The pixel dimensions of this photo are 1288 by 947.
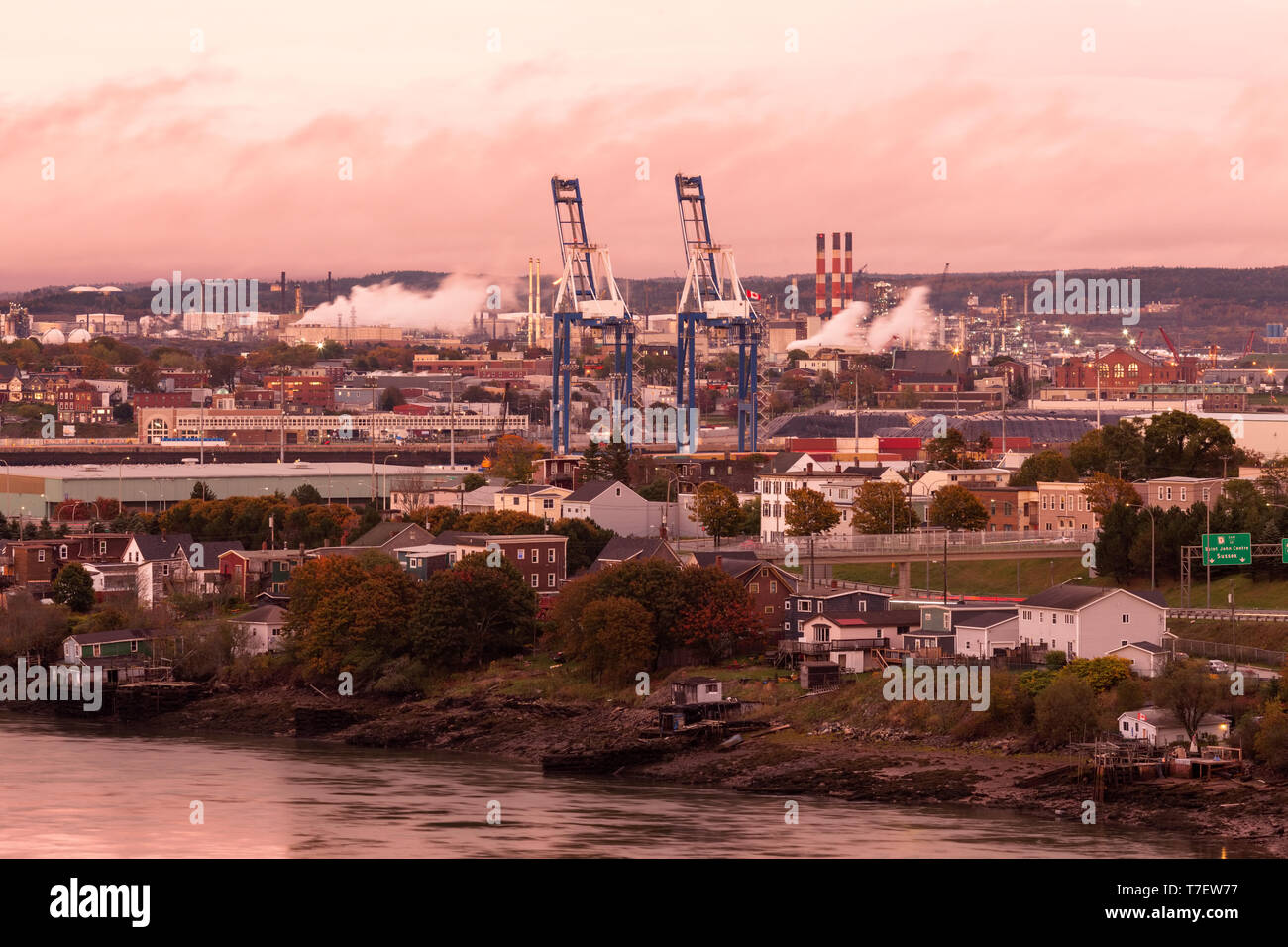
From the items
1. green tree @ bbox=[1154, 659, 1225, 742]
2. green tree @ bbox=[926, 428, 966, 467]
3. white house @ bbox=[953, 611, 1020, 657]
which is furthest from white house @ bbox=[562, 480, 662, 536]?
green tree @ bbox=[1154, 659, 1225, 742]

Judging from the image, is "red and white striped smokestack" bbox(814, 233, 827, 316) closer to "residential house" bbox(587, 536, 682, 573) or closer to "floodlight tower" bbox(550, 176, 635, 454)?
"floodlight tower" bbox(550, 176, 635, 454)

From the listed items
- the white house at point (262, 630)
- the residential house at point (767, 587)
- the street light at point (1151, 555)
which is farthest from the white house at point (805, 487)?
the white house at point (262, 630)

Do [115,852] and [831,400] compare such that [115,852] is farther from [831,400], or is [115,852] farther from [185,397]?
[185,397]

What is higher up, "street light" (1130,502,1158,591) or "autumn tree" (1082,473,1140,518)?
"autumn tree" (1082,473,1140,518)

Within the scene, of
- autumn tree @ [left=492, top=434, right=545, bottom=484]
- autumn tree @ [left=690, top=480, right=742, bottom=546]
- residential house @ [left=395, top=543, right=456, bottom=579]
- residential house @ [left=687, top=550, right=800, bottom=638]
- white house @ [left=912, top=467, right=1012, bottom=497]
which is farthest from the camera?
autumn tree @ [left=492, top=434, right=545, bottom=484]
